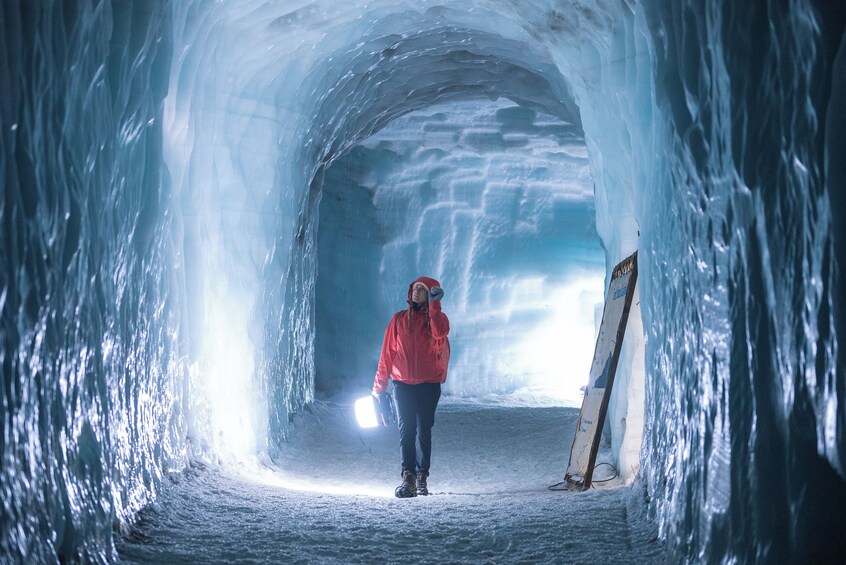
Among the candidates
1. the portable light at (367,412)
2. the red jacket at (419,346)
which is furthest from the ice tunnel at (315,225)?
the red jacket at (419,346)

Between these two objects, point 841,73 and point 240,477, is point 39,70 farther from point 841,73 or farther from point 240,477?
point 240,477

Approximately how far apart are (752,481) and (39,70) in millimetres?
2327

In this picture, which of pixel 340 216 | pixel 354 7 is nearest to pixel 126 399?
pixel 354 7

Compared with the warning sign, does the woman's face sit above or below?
above

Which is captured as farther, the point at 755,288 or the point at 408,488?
the point at 408,488

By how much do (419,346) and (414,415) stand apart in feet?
1.34

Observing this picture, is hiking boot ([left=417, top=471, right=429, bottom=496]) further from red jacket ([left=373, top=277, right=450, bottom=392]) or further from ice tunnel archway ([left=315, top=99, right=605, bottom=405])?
ice tunnel archway ([left=315, top=99, right=605, bottom=405])

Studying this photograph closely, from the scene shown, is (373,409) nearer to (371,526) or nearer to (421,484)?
(421,484)

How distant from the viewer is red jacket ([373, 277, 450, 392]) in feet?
16.8

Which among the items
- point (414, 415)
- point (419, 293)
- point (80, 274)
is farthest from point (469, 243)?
point (80, 274)

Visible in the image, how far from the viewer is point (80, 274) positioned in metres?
3.15

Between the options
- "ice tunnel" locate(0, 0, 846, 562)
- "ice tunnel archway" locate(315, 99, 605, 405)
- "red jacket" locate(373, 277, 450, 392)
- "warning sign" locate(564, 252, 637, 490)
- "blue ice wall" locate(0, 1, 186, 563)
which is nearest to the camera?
"ice tunnel" locate(0, 0, 846, 562)

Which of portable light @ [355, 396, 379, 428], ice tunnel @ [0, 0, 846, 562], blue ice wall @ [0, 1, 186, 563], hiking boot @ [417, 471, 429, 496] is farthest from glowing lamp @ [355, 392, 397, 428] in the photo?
blue ice wall @ [0, 1, 186, 563]

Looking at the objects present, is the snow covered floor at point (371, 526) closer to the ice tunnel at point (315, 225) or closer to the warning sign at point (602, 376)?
the ice tunnel at point (315, 225)
